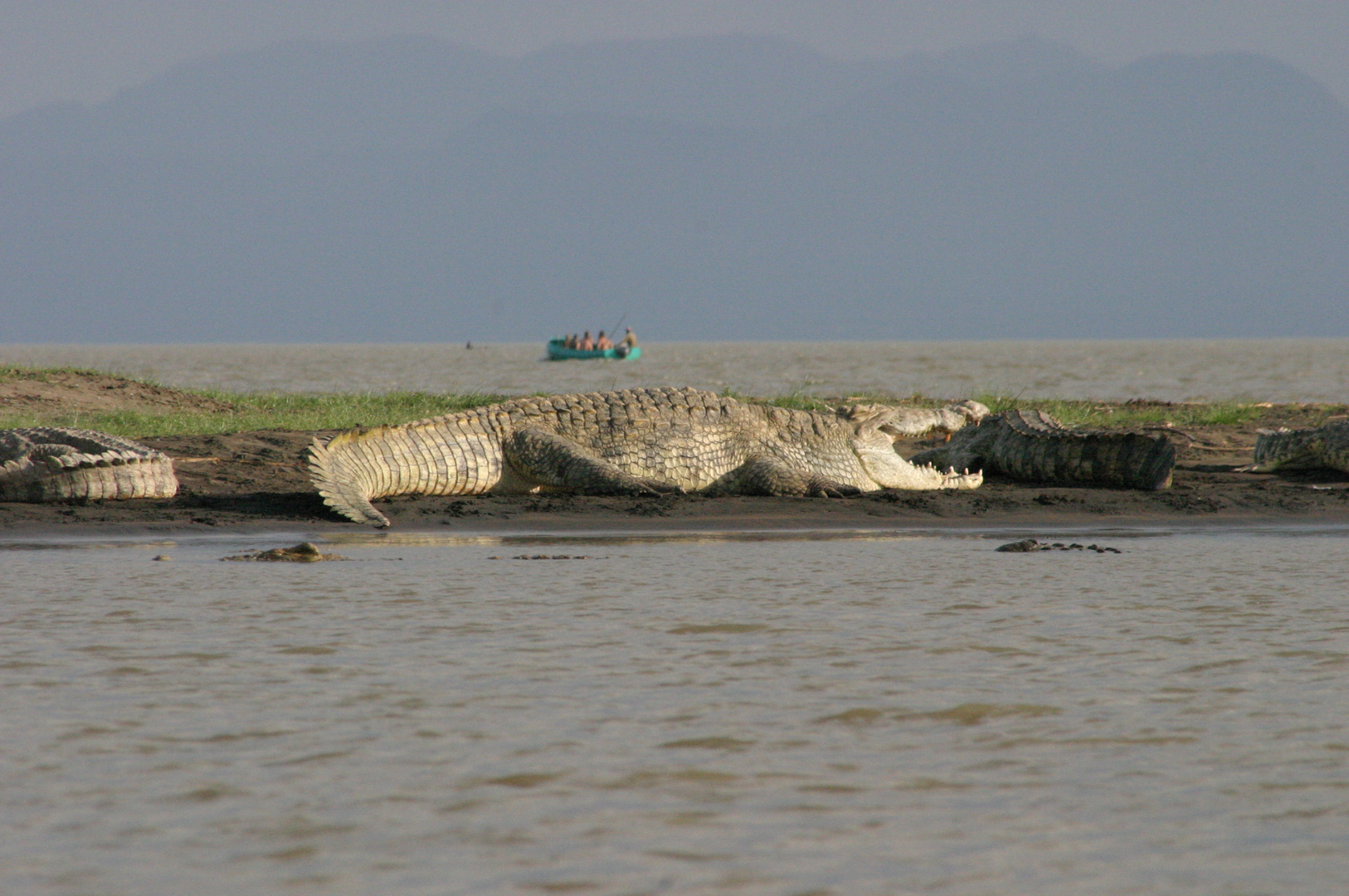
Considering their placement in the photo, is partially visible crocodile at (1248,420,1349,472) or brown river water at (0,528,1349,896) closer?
brown river water at (0,528,1349,896)

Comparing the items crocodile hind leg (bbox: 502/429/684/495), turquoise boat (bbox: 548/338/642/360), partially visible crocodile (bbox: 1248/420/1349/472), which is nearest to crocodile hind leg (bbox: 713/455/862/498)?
crocodile hind leg (bbox: 502/429/684/495)

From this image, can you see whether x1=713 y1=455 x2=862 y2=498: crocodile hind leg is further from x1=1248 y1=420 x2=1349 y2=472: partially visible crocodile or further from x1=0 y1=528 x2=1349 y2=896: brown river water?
x1=0 y1=528 x2=1349 y2=896: brown river water

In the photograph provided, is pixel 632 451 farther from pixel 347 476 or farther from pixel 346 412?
pixel 346 412

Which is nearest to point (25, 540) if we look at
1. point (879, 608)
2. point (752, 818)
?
point (879, 608)

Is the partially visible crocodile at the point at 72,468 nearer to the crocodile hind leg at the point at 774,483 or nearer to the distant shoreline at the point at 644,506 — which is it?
the distant shoreline at the point at 644,506

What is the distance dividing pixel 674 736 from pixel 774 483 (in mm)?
7578

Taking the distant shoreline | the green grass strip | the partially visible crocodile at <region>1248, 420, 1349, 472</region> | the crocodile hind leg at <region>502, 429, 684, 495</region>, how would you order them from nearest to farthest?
the distant shoreline, the crocodile hind leg at <region>502, 429, 684, 495</region>, the partially visible crocodile at <region>1248, 420, 1349, 472</region>, the green grass strip

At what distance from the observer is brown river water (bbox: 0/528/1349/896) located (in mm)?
2910

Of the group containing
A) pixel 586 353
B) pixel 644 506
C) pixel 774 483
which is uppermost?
pixel 586 353

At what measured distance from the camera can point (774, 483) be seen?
11414mm

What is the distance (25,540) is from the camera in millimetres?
8930

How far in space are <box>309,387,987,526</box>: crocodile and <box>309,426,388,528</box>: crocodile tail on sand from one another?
1 centimetres

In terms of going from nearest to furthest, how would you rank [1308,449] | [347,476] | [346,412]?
Answer: [347,476]
[1308,449]
[346,412]

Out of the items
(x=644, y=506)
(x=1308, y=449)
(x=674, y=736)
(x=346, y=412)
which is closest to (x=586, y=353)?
(x=346, y=412)
